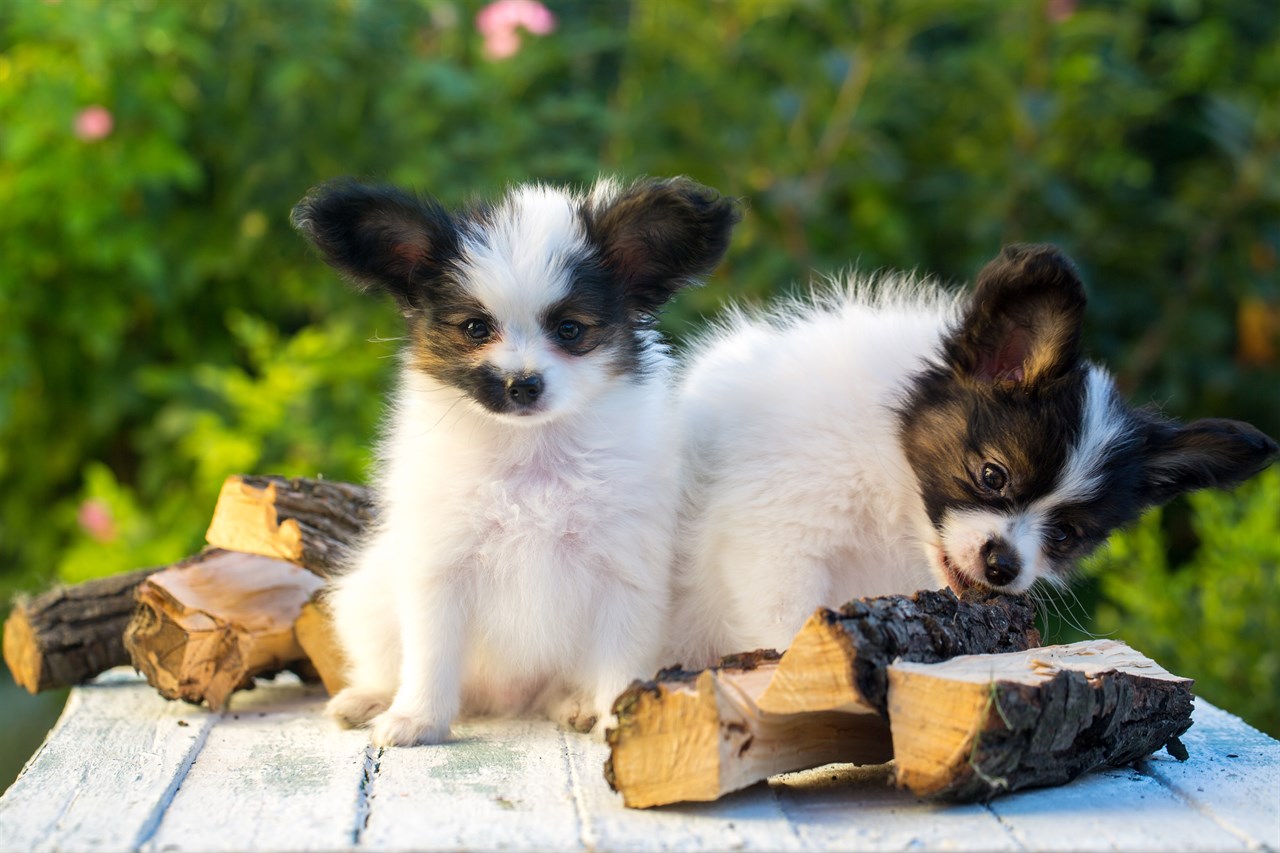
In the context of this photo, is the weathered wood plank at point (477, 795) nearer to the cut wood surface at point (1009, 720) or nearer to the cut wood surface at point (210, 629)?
the cut wood surface at point (1009, 720)

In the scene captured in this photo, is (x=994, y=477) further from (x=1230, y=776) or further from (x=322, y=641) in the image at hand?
(x=322, y=641)

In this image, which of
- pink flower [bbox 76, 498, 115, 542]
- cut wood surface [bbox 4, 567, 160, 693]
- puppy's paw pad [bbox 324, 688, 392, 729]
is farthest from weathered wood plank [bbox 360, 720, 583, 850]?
pink flower [bbox 76, 498, 115, 542]

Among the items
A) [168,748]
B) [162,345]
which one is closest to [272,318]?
[162,345]

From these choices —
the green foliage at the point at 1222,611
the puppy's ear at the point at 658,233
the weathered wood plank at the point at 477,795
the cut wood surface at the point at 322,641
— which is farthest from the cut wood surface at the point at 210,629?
the green foliage at the point at 1222,611

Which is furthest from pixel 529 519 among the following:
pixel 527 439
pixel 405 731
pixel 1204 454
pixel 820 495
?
pixel 1204 454

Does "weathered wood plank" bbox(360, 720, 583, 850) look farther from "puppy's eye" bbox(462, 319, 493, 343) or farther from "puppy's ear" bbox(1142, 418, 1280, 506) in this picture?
"puppy's ear" bbox(1142, 418, 1280, 506)

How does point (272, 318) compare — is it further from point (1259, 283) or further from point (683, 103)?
point (1259, 283)

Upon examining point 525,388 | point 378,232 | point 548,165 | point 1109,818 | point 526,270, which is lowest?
point 1109,818
